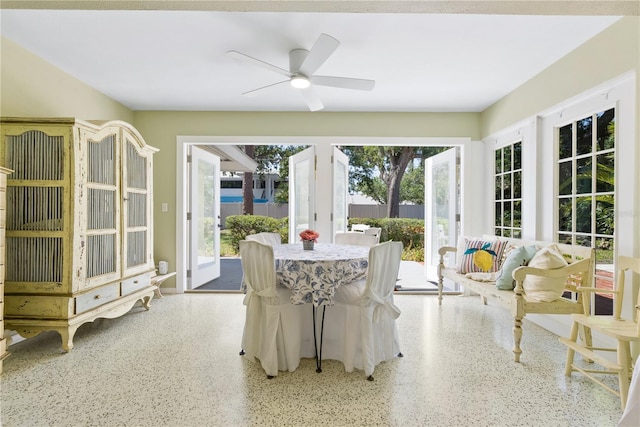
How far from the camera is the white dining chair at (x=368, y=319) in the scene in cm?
217

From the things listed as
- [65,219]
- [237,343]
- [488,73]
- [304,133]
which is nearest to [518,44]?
[488,73]

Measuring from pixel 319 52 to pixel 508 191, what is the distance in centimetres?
280

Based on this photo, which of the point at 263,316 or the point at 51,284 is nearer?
the point at 263,316

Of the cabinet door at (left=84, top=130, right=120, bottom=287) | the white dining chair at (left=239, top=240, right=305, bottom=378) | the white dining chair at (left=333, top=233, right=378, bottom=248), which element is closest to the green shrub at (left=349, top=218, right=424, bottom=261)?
the white dining chair at (left=333, top=233, right=378, bottom=248)

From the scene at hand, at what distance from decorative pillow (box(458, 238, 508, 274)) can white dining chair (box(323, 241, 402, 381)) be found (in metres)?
1.50

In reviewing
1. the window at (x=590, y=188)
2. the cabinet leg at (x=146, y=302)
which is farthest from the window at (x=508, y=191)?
the cabinet leg at (x=146, y=302)

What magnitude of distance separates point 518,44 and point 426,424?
2.73 meters

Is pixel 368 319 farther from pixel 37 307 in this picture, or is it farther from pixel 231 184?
pixel 231 184

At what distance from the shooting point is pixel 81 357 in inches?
97.2

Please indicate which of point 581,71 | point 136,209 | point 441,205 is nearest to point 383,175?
point 441,205

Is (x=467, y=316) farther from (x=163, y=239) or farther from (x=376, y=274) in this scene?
(x=163, y=239)

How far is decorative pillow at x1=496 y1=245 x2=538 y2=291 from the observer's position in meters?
2.83

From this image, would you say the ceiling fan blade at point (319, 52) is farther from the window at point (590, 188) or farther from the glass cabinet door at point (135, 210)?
the window at point (590, 188)

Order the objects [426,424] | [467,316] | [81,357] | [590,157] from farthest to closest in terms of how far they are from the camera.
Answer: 1. [467,316]
2. [590,157]
3. [81,357]
4. [426,424]
